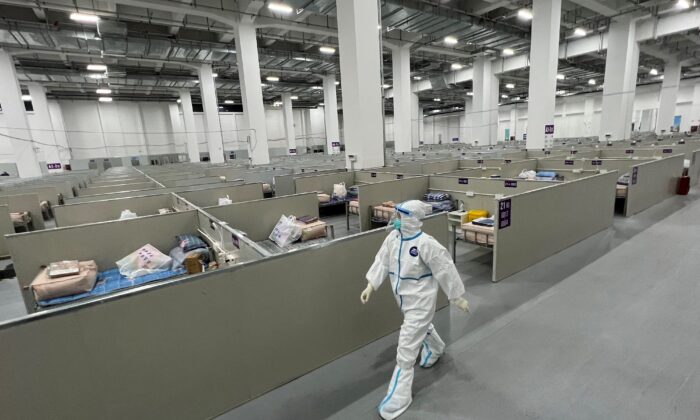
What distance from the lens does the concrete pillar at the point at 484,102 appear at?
55.0 ft

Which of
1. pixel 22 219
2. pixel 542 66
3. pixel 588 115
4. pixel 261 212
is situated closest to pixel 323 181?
pixel 261 212

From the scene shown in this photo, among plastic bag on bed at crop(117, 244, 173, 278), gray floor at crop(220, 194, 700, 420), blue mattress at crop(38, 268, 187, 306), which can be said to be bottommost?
gray floor at crop(220, 194, 700, 420)

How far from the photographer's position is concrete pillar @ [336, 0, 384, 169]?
6859 millimetres

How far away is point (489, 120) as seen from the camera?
17391 mm

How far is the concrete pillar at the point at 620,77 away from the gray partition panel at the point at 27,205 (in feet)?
61.0

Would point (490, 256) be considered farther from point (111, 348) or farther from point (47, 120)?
point (47, 120)

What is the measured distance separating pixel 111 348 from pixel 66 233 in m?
2.58

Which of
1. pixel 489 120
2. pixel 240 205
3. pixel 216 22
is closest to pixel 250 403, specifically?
pixel 240 205

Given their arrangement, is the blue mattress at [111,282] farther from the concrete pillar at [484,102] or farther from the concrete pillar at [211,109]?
the concrete pillar at [484,102]

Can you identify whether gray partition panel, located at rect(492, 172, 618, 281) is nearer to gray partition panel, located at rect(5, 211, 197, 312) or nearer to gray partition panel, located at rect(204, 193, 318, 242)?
gray partition panel, located at rect(204, 193, 318, 242)

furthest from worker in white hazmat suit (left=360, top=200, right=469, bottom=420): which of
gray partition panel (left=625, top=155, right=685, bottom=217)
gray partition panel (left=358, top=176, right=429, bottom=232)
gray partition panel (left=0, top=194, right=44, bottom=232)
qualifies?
gray partition panel (left=0, top=194, right=44, bottom=232)

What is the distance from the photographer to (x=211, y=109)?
15141mm

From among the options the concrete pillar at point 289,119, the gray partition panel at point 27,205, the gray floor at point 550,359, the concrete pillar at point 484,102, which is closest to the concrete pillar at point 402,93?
the concrete pillar at point 484,102

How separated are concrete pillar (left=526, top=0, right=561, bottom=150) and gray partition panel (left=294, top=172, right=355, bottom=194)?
22.8 feet
